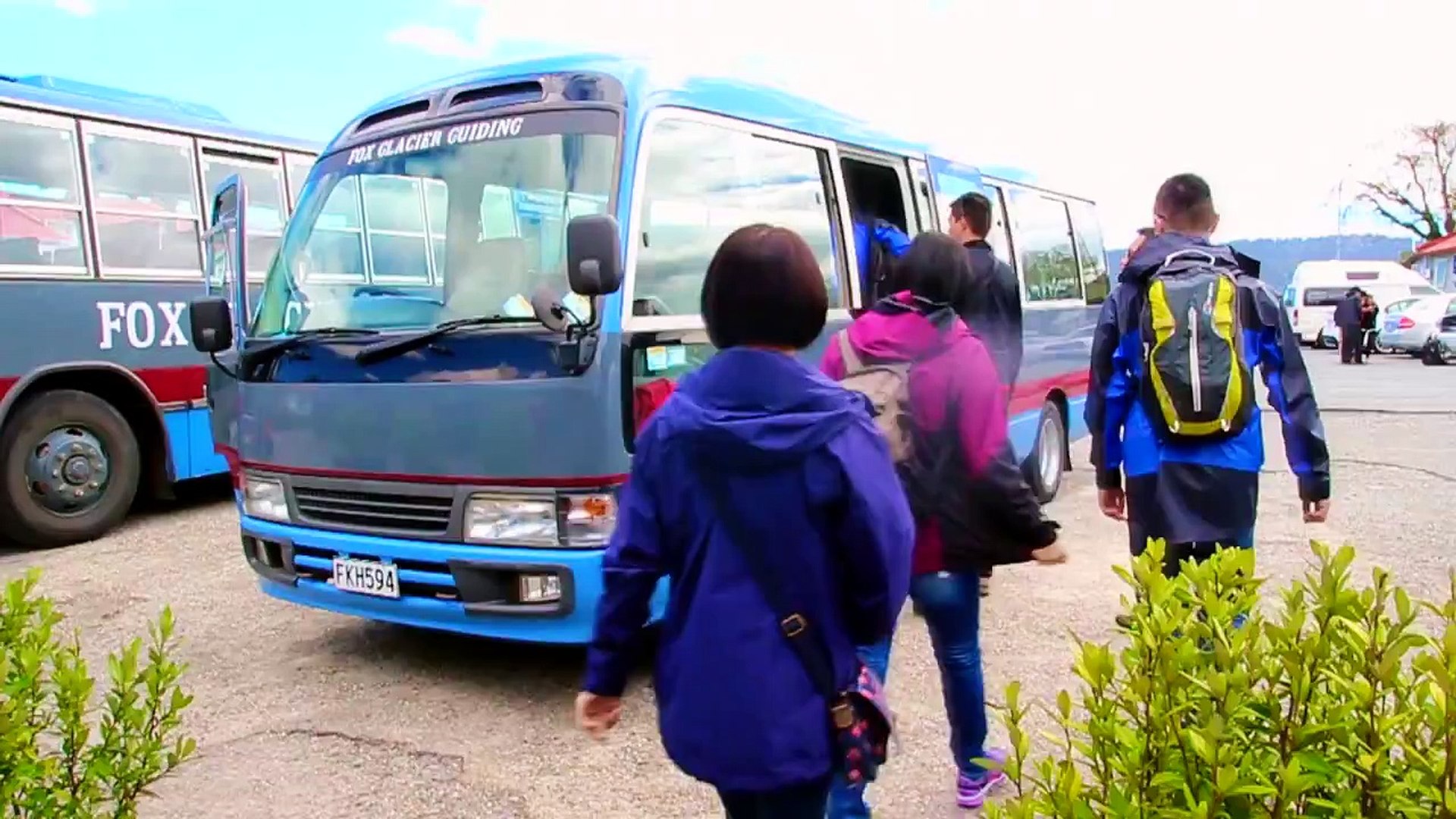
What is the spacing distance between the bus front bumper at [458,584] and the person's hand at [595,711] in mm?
1758

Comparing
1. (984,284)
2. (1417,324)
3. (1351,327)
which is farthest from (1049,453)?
(1417,324)

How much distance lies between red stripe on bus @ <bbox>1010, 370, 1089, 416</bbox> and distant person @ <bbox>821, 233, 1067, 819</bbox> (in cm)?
327

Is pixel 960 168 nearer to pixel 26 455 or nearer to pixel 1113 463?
pixel 1113 463

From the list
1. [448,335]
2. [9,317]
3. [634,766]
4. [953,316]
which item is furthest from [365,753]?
[9,317]

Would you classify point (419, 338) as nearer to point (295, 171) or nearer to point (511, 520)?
point (511, 520)

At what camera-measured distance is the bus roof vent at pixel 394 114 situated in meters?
5.06

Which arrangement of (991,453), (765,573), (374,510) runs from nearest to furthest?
1. (765,573)
2. (991,453)
3. (374,510)

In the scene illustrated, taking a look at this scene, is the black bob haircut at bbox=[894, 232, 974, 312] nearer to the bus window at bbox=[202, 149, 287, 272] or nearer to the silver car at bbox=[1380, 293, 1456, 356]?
the bus window at bbox=[202, 149, 287, 272]

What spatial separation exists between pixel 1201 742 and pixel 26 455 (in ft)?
26.9

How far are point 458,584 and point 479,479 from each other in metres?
0.44

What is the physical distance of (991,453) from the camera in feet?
10.1

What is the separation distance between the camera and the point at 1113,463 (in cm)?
387

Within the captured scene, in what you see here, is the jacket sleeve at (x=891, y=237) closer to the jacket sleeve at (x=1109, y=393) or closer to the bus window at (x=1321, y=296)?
the jacket sleeve at (x=1109, y=393)

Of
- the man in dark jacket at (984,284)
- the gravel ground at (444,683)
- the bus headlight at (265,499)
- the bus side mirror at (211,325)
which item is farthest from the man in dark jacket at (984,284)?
the bus side mirror at (211,325)
